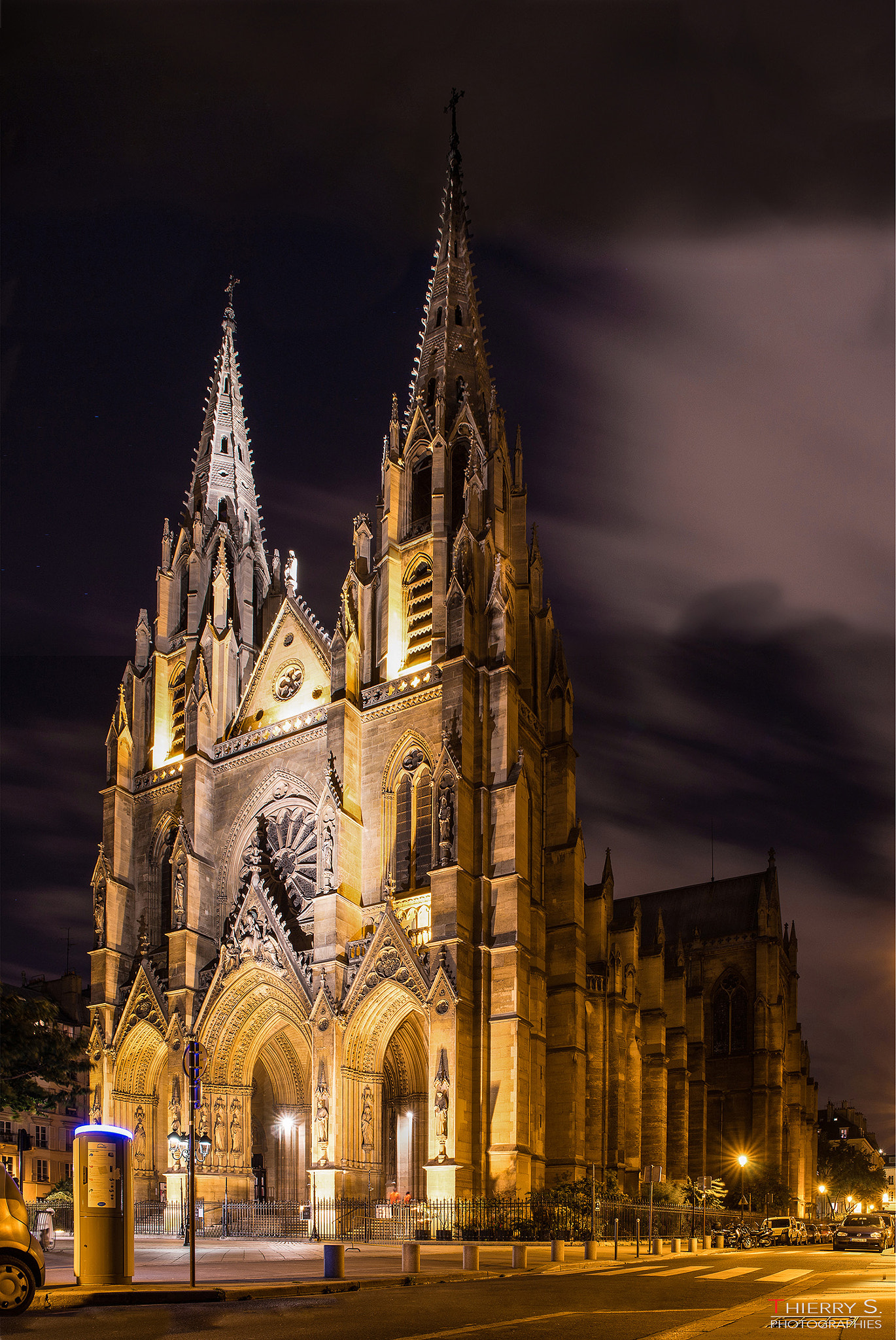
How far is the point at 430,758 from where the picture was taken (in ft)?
112

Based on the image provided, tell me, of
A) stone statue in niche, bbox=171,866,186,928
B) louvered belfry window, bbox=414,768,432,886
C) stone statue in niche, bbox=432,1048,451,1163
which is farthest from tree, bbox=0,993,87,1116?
stone statue in niche, bbox=171,866,186,928

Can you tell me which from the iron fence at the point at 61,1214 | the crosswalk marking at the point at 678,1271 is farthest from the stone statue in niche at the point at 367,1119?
the crosswalk marking at the point at 678,1271

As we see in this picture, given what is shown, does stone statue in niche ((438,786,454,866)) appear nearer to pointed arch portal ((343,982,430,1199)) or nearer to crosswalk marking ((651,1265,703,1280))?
pointed arch portal ((343,982,430,1199))

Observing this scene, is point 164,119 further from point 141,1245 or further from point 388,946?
point 141,1245

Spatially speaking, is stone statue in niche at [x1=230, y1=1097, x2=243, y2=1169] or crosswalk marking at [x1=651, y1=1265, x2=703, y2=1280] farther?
stone statue in niche at [x1=230, y1=1097, x2=243, y2=1169]

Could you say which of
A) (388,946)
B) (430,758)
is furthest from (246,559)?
(388,946)

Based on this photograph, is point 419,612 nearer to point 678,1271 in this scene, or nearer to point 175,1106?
point 175,1106

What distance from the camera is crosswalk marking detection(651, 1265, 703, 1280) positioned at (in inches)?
709

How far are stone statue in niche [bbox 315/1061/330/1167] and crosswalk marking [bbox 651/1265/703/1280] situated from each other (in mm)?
11255

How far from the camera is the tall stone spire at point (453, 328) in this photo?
43656 mm

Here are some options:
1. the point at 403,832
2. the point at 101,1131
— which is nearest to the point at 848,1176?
the point at 403,832

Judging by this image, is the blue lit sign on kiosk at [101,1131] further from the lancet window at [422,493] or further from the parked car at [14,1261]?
the lancet window at [422,493]

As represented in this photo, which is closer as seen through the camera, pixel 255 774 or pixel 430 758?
pixel 430 758

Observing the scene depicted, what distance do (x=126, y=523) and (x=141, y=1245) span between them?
2079 cm
